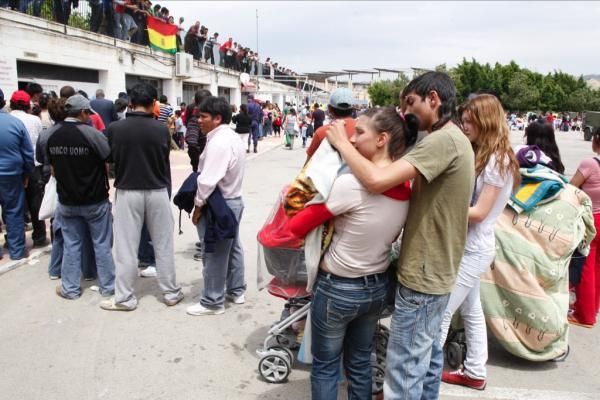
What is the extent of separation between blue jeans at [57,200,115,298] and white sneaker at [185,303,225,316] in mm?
935

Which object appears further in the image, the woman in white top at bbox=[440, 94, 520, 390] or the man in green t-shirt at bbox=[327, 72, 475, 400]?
the woman in white top at bbox=[440, 94, 520, 390]

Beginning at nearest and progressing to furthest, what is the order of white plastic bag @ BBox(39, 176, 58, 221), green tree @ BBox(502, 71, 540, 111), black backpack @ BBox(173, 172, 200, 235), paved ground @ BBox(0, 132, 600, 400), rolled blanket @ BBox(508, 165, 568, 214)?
paved ground @ BBox(0, 132, 600, 400), rolled blanket @ BBox(508, 165, 568, 214), black backpack @ BBox(173, 172, 200, 235), white plastic bag @ BBox(39, 176, 58, 221), green tree @ BBox(502, 71, 540, 111)

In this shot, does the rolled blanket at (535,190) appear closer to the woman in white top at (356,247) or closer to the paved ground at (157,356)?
the paved ground at (157,356)

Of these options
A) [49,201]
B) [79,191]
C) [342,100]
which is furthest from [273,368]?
[49,201]

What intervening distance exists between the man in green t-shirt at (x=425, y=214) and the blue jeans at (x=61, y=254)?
12.2 feet

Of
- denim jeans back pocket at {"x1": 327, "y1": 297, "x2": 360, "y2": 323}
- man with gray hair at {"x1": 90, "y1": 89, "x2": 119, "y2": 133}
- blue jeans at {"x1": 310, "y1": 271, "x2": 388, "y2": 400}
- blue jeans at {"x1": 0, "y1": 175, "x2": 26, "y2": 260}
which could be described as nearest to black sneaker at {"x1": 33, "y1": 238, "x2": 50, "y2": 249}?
blue jeans at {"x1": 0, "y1": 175, "x2": 26, "y2": 260}

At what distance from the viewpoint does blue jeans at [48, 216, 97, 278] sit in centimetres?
516

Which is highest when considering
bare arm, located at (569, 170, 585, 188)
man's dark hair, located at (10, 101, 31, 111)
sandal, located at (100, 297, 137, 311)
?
man's dark hair, located at (10, 101, 31, 111)

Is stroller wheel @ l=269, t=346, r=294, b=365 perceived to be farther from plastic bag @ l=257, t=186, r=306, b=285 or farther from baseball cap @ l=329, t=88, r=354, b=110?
baseball cap @ l=329, t=88, r=354, b=110

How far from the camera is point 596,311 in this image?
461 centimetres

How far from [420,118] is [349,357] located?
131 centimetres

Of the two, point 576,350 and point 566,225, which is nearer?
point 566,225

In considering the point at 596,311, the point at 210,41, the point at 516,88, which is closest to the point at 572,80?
the point at 516,88

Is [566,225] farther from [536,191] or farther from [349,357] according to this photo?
[349,357]
